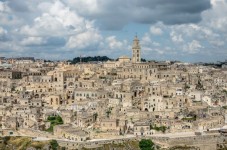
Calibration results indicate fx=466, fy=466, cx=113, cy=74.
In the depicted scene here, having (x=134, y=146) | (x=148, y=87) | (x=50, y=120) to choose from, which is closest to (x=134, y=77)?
(x=148, y=87)

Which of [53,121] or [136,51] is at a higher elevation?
[136,51]

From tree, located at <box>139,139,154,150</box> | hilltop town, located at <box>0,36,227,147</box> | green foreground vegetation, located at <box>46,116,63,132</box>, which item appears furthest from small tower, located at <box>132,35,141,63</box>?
tree, located at <box>139,139,154,150</box>

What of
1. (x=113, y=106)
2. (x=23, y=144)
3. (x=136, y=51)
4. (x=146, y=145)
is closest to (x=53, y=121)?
(x=23, y=144)

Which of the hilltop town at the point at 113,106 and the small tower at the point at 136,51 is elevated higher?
the small tower at the point at 136,51

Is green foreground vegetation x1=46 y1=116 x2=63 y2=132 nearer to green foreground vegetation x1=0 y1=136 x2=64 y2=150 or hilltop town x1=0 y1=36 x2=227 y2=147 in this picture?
hilltop town x1=0 y1=36 x2=227 y2=147

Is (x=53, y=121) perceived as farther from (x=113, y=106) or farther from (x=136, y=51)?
(x=136, y=51)

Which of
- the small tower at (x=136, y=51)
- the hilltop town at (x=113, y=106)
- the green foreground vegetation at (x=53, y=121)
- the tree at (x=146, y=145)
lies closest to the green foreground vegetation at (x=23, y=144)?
the hilltop town at (x=113, y=106)

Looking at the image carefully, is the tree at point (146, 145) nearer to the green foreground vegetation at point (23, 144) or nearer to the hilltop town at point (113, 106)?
the hilltop town at point (113, 106)

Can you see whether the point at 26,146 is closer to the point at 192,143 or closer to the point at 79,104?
the point at 79,104

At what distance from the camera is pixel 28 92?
65938 millimetres

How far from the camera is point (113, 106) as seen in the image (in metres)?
57.7

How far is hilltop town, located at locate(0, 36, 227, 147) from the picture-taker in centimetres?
5097

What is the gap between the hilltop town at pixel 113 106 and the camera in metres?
51.0

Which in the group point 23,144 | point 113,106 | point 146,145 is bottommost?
point 23,144
